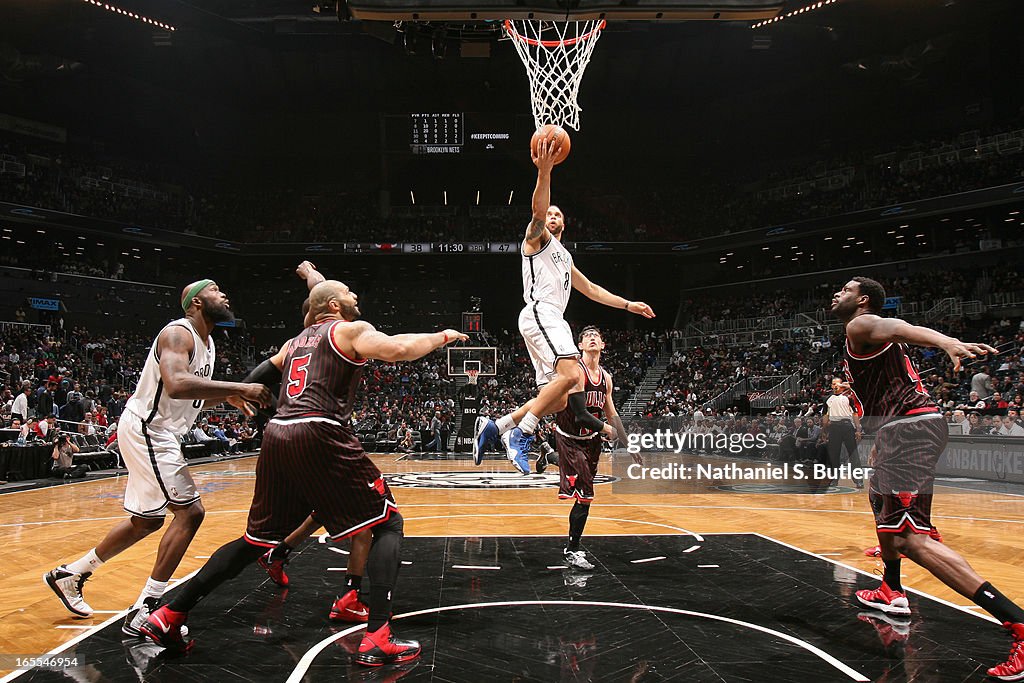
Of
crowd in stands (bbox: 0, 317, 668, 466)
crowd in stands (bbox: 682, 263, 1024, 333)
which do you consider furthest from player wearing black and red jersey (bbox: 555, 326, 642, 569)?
crowd in stands (bbox: 682, 263, 1024, 333)

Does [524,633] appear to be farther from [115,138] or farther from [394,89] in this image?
[115,138]

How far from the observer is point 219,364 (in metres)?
27.8

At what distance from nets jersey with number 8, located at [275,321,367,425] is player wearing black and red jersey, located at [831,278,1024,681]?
2.98m

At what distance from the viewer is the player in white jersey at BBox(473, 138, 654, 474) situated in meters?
5.38

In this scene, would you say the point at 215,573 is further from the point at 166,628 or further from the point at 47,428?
the point at 47,428

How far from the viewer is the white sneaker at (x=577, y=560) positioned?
582 centimetres

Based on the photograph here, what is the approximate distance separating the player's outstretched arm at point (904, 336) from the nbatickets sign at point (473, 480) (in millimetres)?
8402

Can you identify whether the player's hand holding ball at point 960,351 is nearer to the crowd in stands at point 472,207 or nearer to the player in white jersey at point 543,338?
the player in white jersey at point 543,338

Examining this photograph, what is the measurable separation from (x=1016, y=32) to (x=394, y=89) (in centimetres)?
2529

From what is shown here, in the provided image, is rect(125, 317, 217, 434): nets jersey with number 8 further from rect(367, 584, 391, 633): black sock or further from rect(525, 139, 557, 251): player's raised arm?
rect(525, 139, 557, 251): player's raised arm

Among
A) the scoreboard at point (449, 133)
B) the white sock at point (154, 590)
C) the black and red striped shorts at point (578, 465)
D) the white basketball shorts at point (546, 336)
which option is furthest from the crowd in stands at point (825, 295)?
the white sock at point (154, 590)

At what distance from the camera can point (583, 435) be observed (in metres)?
6.32

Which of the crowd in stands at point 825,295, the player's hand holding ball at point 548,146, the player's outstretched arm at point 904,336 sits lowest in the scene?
the player's outstretched arm at point 904,336

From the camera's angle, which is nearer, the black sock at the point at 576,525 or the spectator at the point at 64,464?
the black sock at the point at 576,525
